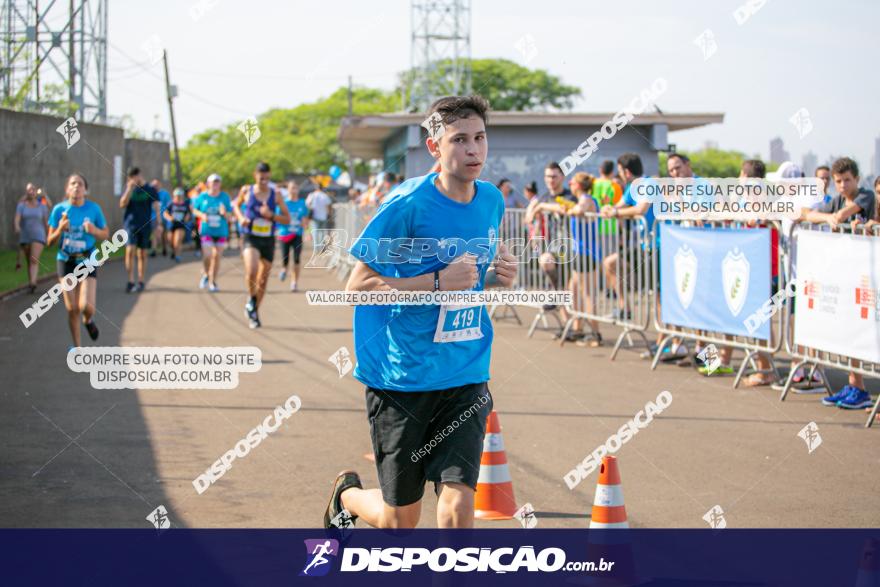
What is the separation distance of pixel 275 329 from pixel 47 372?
14.3 feet

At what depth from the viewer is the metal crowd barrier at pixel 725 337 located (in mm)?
10398

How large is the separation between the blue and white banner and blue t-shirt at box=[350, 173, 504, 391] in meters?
6.30

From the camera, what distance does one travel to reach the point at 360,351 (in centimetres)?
469

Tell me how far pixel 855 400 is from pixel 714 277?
1.98 m

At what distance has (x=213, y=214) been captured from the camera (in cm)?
1923

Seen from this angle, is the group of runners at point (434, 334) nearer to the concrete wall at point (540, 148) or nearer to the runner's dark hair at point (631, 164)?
the runner's dark hair at point (631, 164)

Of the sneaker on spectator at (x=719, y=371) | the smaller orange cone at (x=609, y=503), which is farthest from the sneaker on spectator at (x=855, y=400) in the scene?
the smaller orange cone at (x=609, y=503)

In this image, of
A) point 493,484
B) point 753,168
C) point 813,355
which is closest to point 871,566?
point 493,484

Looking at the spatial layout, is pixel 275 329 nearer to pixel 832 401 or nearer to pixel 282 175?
pixel 832 401

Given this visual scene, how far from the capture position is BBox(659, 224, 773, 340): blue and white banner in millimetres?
10453

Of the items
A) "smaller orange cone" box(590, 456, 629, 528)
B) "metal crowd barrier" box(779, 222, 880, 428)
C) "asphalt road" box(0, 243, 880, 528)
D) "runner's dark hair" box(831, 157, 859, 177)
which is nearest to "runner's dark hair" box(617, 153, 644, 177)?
"asphalt road" box(0, 243, 880, 528)

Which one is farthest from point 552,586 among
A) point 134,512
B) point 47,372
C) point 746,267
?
point 47,372

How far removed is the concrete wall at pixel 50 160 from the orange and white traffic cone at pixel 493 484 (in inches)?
778

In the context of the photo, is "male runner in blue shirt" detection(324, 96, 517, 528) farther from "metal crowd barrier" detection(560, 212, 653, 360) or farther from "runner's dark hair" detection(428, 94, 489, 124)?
"metal crowd barrier" detection(560, 212, 653, 360)
